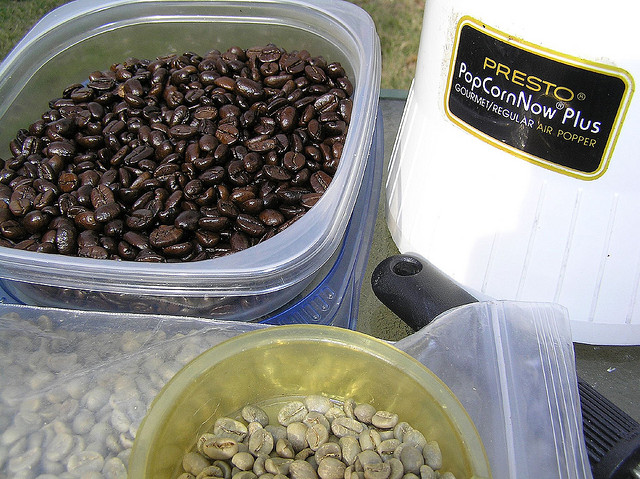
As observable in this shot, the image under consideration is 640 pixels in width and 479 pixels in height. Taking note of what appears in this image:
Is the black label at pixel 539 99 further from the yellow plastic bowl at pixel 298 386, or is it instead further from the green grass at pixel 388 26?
the green grass at pixel 388 26

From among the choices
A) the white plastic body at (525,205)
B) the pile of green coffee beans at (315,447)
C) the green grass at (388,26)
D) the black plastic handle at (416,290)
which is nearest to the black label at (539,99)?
the white plastic body at (525,205)

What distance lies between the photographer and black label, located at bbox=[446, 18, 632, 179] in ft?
1.74

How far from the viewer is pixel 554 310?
0.57 meters

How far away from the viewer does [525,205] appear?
618 millimetres

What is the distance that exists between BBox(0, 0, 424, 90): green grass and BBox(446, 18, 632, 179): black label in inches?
40.5

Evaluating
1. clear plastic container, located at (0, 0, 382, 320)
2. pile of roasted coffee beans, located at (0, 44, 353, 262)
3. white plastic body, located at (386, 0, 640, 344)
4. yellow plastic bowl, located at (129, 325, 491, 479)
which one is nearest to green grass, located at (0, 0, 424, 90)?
clear plastic container, located at (0, 0, 382, 320)

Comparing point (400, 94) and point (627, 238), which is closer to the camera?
point (627, 238)

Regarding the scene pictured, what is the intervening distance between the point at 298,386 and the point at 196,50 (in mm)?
727

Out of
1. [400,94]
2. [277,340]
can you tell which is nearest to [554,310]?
[277,340]

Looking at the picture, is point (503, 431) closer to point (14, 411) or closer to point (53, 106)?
point (14, 411)

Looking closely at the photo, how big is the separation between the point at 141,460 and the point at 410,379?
216 mm

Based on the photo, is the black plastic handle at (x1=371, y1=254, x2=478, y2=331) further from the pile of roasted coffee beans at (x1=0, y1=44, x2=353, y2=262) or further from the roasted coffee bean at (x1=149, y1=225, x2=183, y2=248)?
the roasted coffee bean at (x1=149, y1=225, x2=183, y2=248)

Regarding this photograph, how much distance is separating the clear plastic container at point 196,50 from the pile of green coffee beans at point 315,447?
0.14 m

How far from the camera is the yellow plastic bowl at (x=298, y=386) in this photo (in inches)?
18.7
